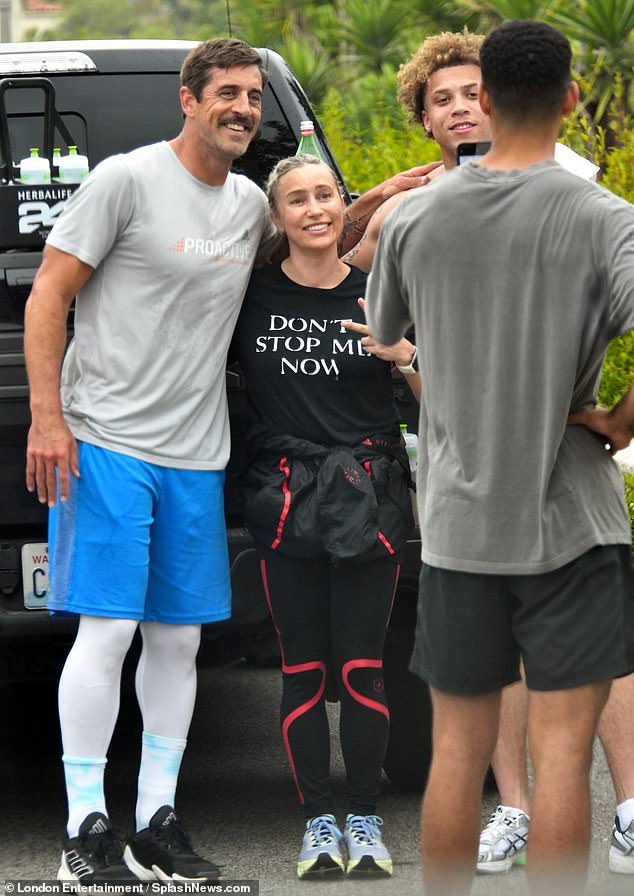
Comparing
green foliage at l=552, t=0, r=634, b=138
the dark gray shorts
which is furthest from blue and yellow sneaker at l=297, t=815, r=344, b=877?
green foliage at l=552, t=0, r=634, b=138

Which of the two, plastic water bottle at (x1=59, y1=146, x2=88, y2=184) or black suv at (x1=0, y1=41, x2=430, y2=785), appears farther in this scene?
plastic water bottle at (x1=59, y1=146, x2=88, y2=184)

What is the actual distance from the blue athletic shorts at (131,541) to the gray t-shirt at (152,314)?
0.06 m

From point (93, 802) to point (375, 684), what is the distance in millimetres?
815

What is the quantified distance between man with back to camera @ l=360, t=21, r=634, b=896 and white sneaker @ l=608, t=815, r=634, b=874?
1015 mm

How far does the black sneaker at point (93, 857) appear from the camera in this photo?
396cm

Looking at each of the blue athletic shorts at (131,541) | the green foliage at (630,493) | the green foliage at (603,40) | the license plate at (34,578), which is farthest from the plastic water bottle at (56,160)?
the green foliage at (603,40)

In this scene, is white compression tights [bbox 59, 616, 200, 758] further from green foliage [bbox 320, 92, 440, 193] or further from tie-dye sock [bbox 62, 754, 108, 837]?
green foliage [bbox 320, 92, 440, 193]

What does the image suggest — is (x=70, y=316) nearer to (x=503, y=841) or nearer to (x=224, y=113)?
(x=224, y=113)

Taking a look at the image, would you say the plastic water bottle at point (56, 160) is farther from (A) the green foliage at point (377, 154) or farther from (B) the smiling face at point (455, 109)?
(A) the green foliage at point (377, 154)

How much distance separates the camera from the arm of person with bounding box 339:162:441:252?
4.36 m

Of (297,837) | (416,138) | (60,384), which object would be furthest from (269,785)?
(416,138)

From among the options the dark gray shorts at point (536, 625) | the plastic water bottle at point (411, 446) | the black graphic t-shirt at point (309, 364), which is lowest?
the plastic water bottle at point (411, 446)

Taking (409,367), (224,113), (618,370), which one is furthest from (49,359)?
(618,370)

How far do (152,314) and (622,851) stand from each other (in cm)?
184
